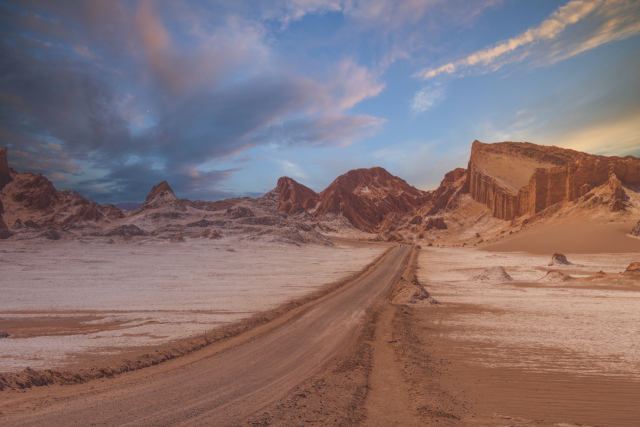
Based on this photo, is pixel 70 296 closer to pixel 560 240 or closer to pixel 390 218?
pixel 560 240

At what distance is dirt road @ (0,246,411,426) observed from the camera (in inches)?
235

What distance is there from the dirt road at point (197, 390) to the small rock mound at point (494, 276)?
1967 centimetres

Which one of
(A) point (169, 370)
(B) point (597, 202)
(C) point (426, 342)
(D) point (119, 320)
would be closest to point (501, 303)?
(C) point (426, 342)

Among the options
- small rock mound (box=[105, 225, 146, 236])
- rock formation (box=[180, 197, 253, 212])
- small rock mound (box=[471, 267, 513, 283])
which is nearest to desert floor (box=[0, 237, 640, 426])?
small rock mound (box=[471, 267, 513, 283])

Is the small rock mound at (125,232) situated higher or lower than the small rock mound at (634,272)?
higher

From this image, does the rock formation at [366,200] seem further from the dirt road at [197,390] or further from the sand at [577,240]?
the dirt road at [197,390]

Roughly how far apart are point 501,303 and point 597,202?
190 feet

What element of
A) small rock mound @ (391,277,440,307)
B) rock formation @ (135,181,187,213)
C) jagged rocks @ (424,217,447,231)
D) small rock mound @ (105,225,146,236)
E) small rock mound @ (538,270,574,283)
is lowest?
small rock mound @ (391,277,440,307)

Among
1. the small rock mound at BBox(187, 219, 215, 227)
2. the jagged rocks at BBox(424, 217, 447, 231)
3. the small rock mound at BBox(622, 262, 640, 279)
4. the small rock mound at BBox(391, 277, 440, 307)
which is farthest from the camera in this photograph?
the jagged rocks at BBox(424, 217, 447, 231)

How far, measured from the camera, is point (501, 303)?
17031mm

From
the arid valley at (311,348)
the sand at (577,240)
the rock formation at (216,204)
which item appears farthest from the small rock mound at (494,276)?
the rock formation at (216,204)

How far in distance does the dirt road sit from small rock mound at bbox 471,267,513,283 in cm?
1967

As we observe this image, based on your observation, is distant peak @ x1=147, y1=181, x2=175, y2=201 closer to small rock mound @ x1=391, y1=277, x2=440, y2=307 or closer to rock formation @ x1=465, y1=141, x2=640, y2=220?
rock formation @ x1=465, y1=141, x2=640, y2=220

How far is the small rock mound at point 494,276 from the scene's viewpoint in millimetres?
26108
